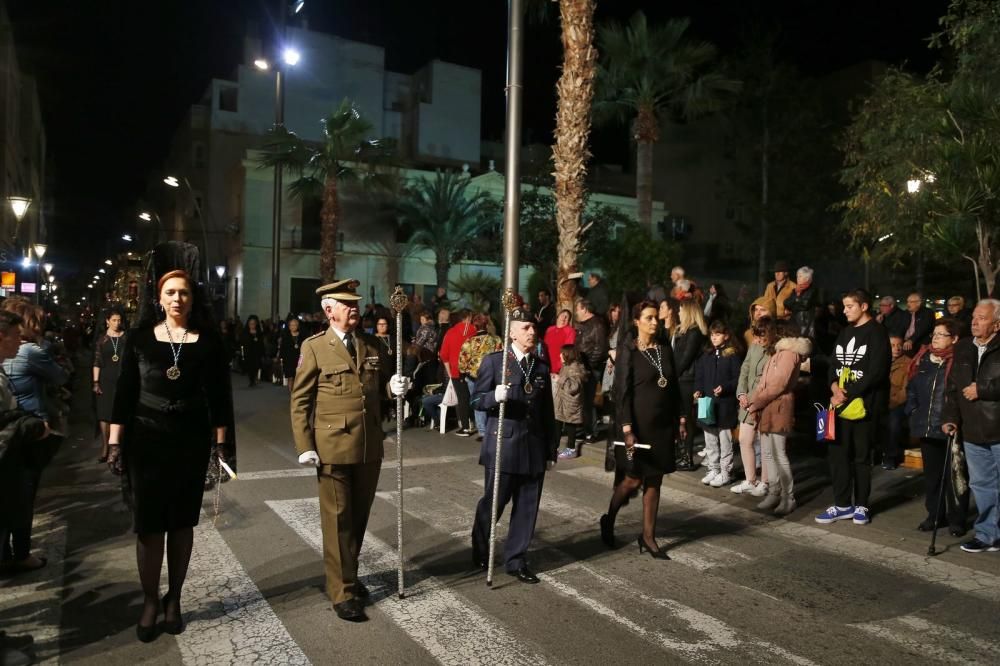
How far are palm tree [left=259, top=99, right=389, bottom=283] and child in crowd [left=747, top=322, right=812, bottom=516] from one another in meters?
22.9

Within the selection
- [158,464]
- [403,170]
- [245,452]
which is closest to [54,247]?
[403,170]

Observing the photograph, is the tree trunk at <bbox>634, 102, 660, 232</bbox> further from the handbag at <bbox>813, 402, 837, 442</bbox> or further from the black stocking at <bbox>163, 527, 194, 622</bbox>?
the black stocking at <bbox>163, 527, 194, 622</bbox>

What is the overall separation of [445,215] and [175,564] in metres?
33.4

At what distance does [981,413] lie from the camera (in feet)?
21.3

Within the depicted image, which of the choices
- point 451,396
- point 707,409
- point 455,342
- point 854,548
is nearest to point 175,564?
point 854,548

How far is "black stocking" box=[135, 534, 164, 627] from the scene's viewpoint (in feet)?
15.1

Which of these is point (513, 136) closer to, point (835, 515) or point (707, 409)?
point (707, 409)

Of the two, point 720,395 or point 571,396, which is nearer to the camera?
point 720,395

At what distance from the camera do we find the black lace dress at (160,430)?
4.55 metres

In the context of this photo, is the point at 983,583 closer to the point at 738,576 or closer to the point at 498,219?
the point at 738,576

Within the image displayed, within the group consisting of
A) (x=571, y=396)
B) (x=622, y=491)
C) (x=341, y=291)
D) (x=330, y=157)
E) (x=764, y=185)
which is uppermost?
(x=764, y=185)

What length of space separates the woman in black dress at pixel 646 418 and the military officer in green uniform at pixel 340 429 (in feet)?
7.10

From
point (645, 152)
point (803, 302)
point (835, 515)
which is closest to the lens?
point (835, 515)

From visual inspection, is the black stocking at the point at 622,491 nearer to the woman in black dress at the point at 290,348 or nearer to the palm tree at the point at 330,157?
the woman in black dress at the point at 290,348
